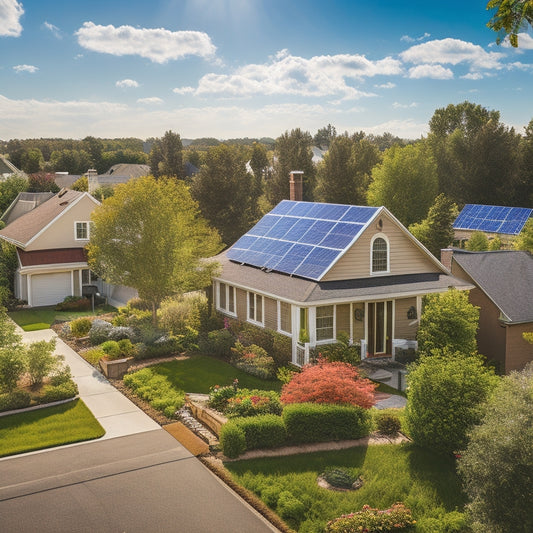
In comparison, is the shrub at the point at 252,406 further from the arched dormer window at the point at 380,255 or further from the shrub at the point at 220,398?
the arched dormer window at the point at 380,255

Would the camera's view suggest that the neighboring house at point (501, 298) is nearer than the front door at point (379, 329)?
No

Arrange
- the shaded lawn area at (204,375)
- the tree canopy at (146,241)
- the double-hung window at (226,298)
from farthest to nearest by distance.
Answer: the double-hung window at (226,298)
the tree canopy at (146,241)
the shaded lawn area at (204,375)

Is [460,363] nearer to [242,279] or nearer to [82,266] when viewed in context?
[242,279]

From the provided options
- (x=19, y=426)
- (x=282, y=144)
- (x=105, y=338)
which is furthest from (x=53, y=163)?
(x=19, y=426)

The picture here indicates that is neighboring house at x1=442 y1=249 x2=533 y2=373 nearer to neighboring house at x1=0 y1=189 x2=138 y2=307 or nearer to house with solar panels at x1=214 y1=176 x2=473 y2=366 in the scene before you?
house with solar panels at x1=214 y1=176 x2=473 y2=366

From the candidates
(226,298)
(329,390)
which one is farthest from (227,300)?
(329,390)

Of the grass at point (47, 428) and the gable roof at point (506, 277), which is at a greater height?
the gable roof at point (506, 277)

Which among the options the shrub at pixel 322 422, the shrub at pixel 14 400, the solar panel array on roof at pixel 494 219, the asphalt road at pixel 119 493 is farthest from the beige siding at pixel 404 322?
the solar panel array on roof at pixel 494 219
